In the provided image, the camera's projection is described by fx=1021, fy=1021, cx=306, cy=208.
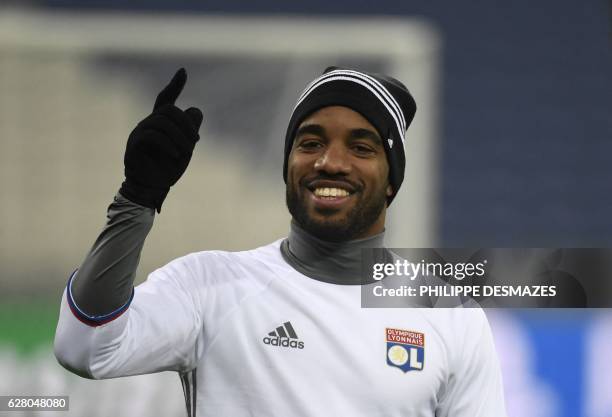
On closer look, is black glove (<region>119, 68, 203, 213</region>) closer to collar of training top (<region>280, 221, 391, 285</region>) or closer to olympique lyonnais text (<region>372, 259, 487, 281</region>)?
collar of training top (<region>280, 221, 391, 285</region>)

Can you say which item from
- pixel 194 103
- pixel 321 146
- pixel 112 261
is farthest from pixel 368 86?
pixel 194 103

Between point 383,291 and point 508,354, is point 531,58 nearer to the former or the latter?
point 508,354

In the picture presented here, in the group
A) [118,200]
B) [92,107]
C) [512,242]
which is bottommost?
[118,200]

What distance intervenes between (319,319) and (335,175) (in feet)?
1.03

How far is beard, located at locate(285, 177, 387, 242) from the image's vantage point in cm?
220

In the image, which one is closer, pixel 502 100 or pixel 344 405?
pixel 344 405

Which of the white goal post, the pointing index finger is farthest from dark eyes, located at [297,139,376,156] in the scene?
the white goal post

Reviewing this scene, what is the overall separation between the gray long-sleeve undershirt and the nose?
1.51 feet

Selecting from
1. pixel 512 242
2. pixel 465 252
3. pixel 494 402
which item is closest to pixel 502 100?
pixel 512 242

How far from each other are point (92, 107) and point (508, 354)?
377 centimetres

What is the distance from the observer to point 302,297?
7.34 feet

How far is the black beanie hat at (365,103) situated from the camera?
2.25 meters

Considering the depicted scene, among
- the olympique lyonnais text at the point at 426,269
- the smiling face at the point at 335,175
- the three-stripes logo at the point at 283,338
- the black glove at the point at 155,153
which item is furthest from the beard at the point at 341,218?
the black glove at the point at 155,153

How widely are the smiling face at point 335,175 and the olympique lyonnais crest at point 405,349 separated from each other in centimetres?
24
